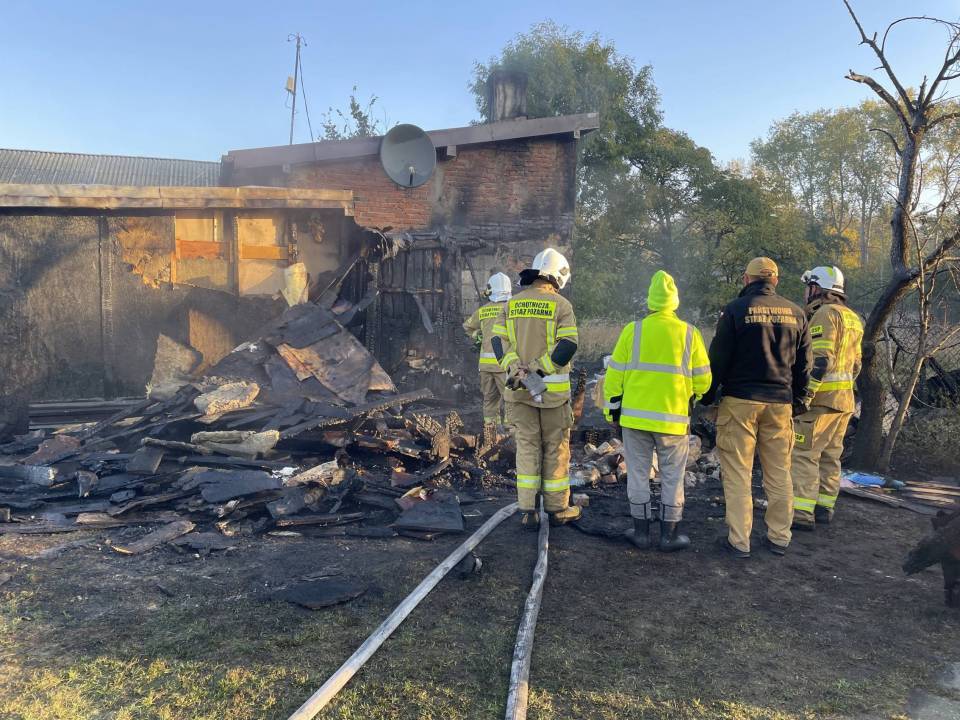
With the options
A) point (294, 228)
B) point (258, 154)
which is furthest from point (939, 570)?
point (258, 154)

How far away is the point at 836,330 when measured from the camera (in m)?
6.27

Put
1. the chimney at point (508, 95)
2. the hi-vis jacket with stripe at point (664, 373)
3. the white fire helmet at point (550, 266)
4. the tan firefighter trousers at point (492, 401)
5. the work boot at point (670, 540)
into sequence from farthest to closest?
the chimney at point (508, 95) → the tan firefighter trousers at point (492, 401) → the white fire helmet at point (550, 266) → the work boot at point (670, 540) → the hi-vis jacket with stripe at point (664, 373)

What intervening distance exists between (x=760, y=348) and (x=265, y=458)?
203 inches

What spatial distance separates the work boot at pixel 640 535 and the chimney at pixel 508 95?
1305cm

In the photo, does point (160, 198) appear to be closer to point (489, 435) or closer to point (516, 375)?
point (489, 435)

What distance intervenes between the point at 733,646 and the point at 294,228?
9.19 metres

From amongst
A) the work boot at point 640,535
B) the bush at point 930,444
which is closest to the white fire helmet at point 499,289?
the work boot at point 640,535

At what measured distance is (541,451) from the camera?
591cm

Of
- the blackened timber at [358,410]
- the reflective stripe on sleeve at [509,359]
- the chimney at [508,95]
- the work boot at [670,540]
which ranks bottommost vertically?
the work boot at [670,540]

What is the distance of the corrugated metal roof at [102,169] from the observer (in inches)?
→ 1024

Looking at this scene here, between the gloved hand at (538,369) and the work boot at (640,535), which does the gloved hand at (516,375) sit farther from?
the work boot at (640,535)

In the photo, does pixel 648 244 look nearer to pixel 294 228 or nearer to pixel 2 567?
pixel 294 228

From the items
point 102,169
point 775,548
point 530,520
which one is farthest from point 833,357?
point 102,169

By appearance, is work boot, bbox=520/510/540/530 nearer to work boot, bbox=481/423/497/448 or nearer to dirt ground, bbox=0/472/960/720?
dirt ground, bbox=0/472/960/720
